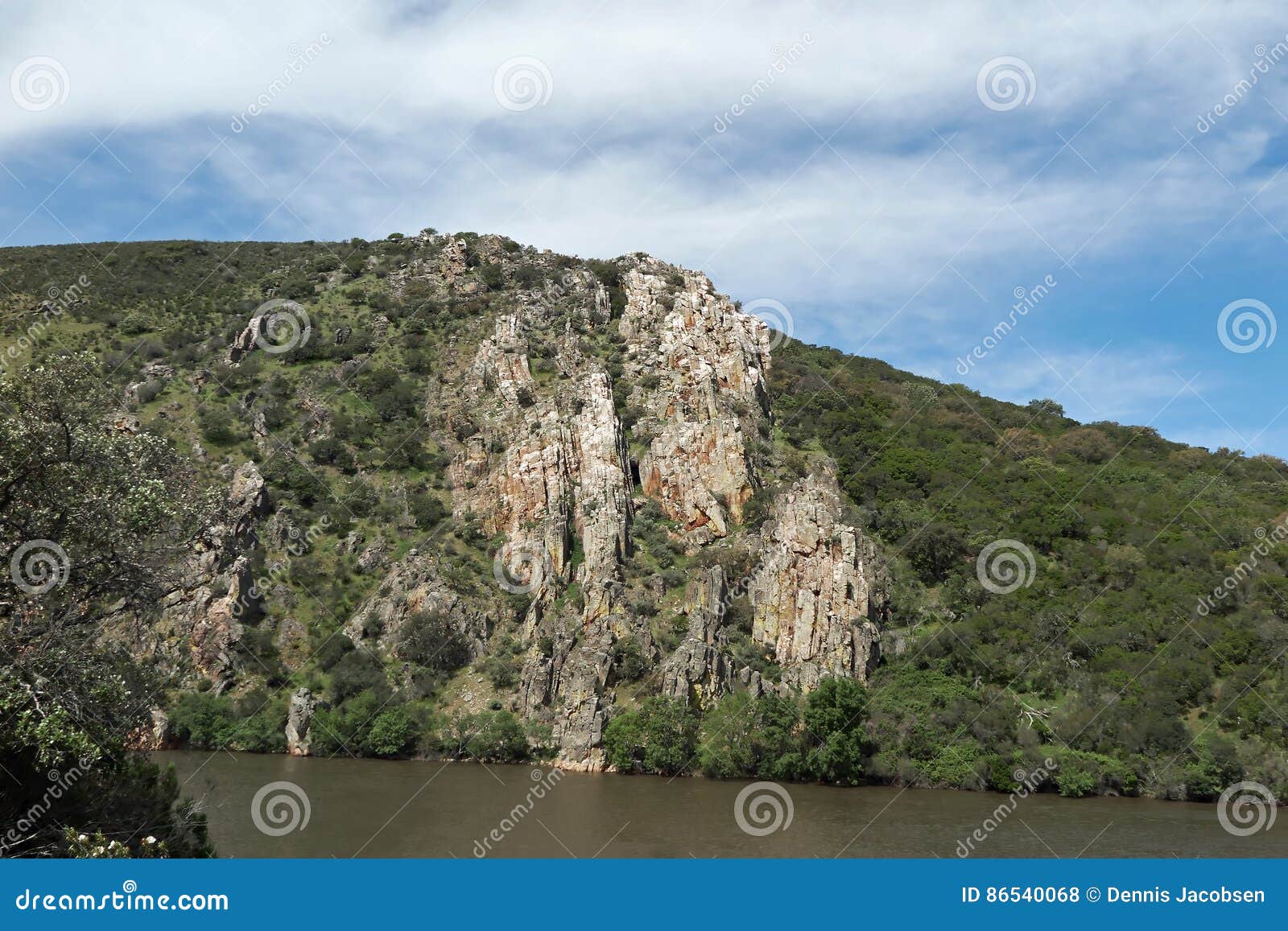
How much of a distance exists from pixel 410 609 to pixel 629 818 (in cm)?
2358

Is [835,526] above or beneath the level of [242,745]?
above

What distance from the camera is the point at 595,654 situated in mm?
45562

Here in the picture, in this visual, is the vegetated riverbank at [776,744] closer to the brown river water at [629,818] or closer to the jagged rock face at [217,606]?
the brown river water at [629,818]

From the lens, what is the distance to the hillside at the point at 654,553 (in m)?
42.4

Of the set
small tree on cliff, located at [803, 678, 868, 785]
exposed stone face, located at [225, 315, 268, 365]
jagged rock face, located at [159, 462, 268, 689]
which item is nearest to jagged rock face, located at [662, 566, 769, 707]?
small tree on cliff, located at [803, 678, 868, 785]

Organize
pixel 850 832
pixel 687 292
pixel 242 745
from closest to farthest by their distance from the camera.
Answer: pixel 850 832
pixel 242 745
pixel 687 292

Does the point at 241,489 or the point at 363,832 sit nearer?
the point at 363,832

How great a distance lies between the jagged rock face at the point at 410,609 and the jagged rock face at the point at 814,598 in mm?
16610

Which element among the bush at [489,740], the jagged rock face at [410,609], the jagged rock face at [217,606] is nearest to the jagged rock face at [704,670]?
the bush at [489,740]

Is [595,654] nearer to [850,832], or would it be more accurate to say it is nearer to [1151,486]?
[850,832]

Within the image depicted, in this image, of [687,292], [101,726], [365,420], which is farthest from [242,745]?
[687,292]

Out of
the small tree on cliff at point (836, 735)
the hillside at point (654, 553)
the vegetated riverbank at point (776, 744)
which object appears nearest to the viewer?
the vegetated riverbank at point (776, 744)

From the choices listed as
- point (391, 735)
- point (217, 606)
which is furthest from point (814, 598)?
point (217, 606)

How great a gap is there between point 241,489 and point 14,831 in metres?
43.7
